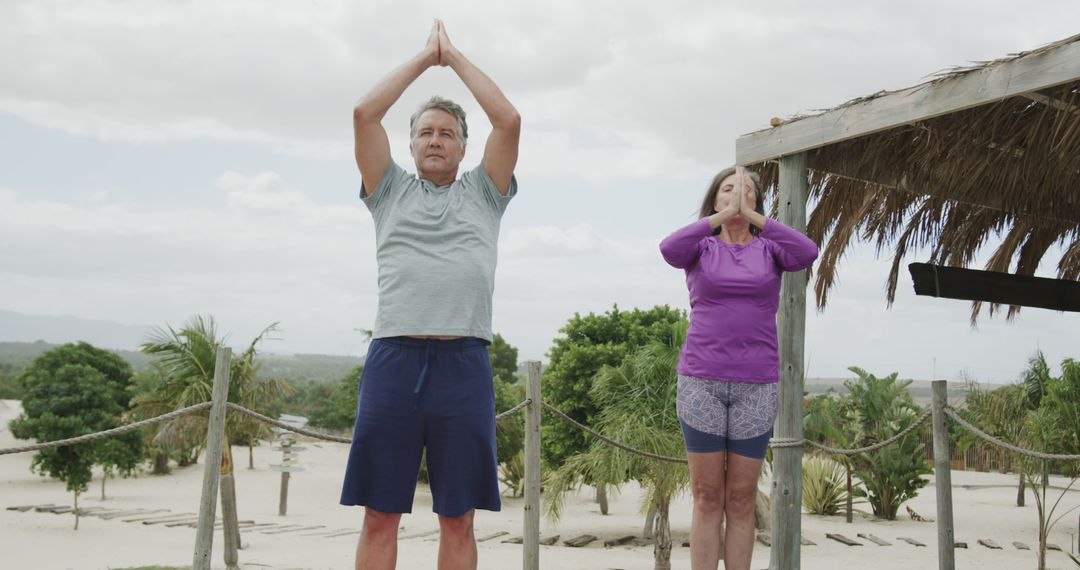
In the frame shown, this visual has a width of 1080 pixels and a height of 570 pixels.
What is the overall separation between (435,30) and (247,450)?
112 feet

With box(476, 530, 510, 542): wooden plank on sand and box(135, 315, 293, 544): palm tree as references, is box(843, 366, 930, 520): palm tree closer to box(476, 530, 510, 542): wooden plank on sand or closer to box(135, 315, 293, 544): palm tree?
box(476, 530, 510, 542): wooden plank on sand

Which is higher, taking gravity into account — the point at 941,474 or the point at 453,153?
the point at 453,153

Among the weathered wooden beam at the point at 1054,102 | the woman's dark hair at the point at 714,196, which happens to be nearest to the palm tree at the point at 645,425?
the weathered wooden beam at the point at 1054,102

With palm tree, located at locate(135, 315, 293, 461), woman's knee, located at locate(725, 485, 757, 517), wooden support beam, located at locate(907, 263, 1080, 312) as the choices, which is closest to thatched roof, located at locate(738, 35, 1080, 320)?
wooden support beam, located at locate(907, 263, 1080, 312)

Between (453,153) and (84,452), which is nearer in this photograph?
(453,153)

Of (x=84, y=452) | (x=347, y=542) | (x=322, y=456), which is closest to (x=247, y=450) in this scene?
(x=322, y=456)

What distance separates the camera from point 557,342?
42.4 ft

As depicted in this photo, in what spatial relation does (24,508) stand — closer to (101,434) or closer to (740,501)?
(101,434)

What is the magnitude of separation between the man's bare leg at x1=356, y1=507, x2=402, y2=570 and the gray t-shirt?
0.44 meters

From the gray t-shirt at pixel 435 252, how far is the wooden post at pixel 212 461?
1.43m

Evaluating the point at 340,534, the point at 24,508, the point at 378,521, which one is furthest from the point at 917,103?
the point at 24,508

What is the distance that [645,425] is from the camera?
791 centimetres

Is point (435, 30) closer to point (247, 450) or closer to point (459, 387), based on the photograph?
point (459, 387)

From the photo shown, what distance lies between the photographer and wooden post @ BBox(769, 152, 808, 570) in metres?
4.05
